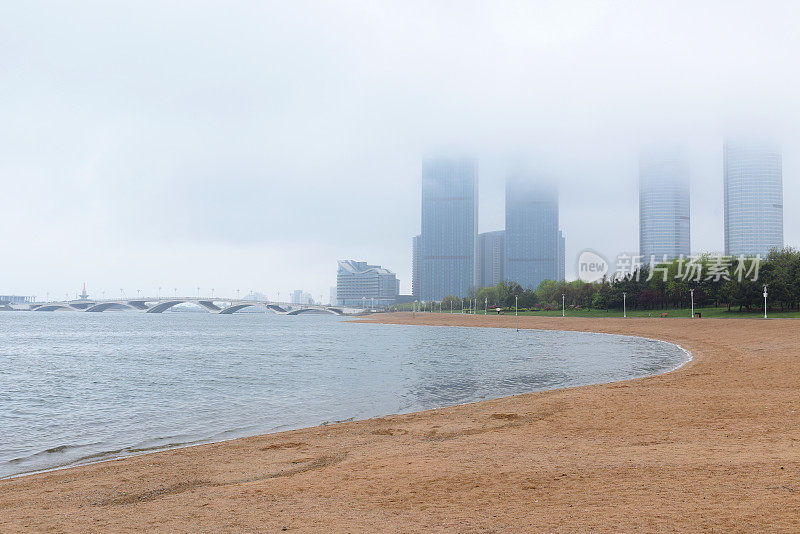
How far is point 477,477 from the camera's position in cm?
809

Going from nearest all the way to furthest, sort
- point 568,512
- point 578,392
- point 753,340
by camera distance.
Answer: point 568,512 → point 578,392 → point 753,340

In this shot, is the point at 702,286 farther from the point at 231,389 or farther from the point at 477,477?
the point at 477,477

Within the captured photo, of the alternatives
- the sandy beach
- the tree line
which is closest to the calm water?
the sandy beach

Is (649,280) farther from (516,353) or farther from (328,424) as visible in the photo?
(328,424)

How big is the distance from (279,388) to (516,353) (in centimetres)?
2094

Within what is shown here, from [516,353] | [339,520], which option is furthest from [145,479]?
[516,353]

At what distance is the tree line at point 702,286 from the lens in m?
73.3

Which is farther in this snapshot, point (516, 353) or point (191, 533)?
point (516, 353)

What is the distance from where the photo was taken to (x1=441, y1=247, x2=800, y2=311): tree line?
73.3 meters

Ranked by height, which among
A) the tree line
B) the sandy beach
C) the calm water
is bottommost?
the calm water

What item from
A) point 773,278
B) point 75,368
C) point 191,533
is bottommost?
point 75,368

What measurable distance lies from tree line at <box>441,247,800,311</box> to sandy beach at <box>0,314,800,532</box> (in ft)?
227

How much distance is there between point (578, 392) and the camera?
17.7 meters

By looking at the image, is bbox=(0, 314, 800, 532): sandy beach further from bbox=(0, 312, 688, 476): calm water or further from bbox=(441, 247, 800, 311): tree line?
bbox=(441, 247, 800, 311): tree line
